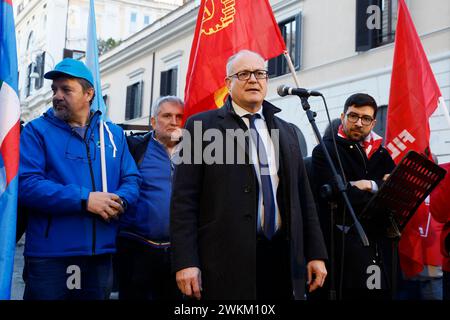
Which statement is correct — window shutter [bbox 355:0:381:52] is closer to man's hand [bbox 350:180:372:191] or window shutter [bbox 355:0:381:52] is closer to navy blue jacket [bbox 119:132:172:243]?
man's hand [bbox 350:180:372:191]

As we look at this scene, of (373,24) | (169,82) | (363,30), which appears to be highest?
(169,82)

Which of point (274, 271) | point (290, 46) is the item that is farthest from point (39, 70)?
point (274, 271)

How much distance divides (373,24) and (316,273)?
1040cm

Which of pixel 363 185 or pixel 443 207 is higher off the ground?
pixel 363 185

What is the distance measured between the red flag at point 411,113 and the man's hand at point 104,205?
236 centimetres

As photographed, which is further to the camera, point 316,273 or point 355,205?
point 355,205

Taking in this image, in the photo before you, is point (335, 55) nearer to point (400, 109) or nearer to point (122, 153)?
point (400, 109)

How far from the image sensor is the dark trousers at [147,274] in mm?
3443

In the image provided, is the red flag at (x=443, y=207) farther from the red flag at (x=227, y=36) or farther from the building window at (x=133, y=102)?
the building window at (x=133, y=102)

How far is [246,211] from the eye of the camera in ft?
8.46

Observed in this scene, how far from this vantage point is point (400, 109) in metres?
4.54

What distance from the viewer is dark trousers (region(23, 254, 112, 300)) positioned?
281cm

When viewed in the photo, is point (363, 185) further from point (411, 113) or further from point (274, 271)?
point (411, 113)

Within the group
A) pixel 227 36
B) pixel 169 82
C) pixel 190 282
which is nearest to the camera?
pixel 190 282
